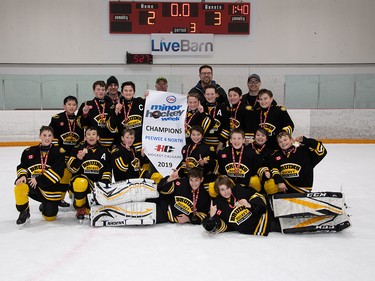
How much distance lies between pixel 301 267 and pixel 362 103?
7.65m

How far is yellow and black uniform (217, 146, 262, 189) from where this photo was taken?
128 inches

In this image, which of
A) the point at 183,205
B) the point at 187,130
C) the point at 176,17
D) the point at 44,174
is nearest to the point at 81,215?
the point at 44,174

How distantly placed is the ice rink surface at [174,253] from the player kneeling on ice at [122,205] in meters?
0.07

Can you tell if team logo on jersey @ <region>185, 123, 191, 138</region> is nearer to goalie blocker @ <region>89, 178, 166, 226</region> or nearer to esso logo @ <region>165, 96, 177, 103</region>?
esso logo @ <region>165, 96, 177, 103</region>

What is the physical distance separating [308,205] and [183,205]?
39.1 inches

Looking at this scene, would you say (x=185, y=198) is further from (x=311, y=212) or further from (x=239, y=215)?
(x=311, y=212)

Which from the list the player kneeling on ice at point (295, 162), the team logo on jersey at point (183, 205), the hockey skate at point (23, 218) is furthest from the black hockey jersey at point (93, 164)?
the player kneeling on ice at point (295, 162)

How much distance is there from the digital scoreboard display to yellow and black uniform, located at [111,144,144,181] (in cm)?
608

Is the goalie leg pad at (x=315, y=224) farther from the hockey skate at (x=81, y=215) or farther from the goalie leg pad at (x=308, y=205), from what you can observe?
the hockey skate at (x=81, y=215)

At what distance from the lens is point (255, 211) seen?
294 cm

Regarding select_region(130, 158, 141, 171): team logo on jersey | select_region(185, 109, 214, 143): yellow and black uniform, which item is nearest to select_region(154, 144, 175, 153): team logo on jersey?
select_region(185, 109, 214, 143): yellow and black uniform

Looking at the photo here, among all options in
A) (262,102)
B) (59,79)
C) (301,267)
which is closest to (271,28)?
(59,79)

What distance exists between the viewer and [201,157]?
3.43 meters

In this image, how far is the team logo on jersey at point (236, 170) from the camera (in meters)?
3.25
